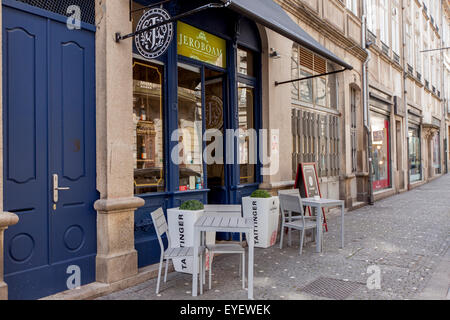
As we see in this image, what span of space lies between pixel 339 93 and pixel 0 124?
9297 millimetres

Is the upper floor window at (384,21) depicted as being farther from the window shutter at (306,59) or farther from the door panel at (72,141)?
the door panel at (72,141)

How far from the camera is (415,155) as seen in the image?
789 inches

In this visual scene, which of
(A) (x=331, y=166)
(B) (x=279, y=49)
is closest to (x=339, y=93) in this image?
(A) (x=331, y=166)

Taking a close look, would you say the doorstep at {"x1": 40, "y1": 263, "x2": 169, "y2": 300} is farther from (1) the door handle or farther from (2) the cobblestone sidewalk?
(1) the door handle

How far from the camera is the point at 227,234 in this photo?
6594 millimetres

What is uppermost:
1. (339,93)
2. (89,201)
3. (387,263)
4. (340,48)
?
(340,48)

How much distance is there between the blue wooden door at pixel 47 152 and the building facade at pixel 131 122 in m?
0.01

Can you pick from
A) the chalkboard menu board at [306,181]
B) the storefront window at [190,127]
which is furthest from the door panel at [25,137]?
the chalkboard menu board at [306,181]

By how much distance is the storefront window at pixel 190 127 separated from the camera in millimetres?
5898

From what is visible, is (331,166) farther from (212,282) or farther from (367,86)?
(212,282)

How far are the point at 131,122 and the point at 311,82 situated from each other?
6.17m

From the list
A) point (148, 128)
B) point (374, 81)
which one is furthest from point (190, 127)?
point (374, 81)

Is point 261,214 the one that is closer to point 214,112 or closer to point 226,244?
point 226,244
